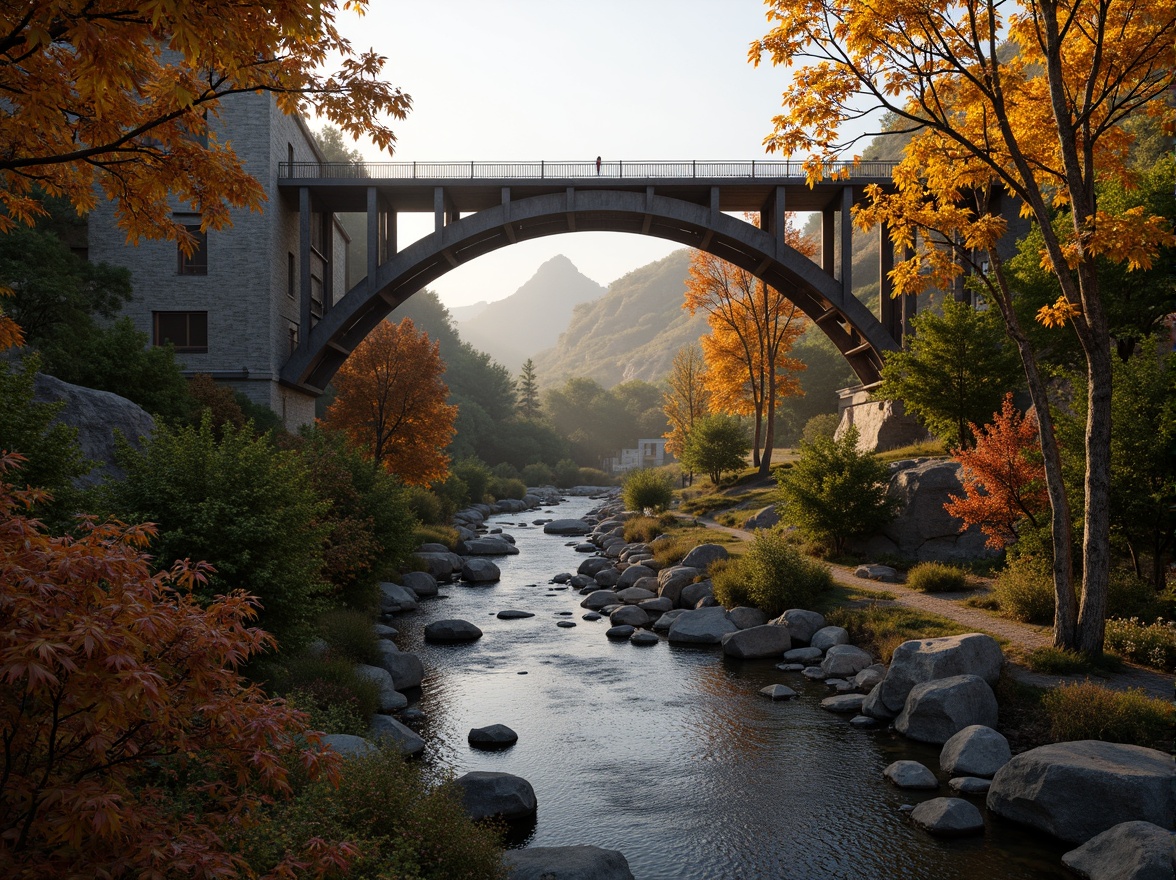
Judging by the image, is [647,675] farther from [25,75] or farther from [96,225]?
[96,225]

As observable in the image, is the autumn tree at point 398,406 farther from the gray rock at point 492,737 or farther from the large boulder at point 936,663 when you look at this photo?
the large boulder at point 936,663

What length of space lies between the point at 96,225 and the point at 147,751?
101ft

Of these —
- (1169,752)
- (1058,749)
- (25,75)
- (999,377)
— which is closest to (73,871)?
(25,75)

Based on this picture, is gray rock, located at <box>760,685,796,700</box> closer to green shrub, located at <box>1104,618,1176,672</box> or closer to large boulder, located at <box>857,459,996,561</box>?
green shrub, located at <box>1104,618,1176,672</box>

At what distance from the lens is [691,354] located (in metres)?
51.5

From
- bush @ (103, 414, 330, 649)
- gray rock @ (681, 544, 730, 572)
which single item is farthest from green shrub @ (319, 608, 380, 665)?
gray rock @ (681, 544, 730, 572)

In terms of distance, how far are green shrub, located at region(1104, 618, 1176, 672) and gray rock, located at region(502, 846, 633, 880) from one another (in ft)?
27.5

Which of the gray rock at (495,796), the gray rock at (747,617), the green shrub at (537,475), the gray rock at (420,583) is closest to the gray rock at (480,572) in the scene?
the gray rock at (420,583)

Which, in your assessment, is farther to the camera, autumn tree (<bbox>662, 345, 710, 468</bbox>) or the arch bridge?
autumn tree (<bbox>662, 345, 710, 468</bbox>)

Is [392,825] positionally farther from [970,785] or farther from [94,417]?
[94,417]

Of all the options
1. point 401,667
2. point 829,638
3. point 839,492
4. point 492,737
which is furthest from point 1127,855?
point 839,492

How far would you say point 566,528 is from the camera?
37438 millimetres

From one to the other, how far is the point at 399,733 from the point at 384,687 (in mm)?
2124

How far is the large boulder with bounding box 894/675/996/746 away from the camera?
1023cm
